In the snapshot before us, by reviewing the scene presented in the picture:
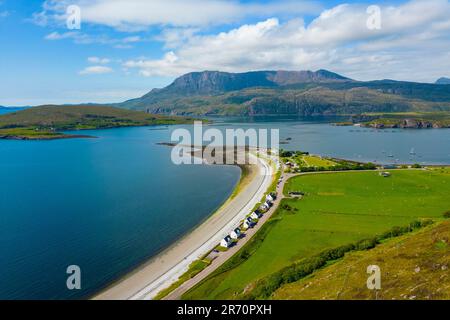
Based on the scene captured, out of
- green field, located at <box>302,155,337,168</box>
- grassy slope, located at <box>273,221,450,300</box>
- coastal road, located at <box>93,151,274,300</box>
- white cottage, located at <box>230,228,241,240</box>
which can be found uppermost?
green field, located at <box>302,155,337,168</box>

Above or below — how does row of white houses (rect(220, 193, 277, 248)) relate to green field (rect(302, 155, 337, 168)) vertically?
below

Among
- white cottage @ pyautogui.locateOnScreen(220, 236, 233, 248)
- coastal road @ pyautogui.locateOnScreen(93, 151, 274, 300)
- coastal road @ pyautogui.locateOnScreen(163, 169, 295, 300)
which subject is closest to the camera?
coastal road @ pyautogui.locateOnScreen(163, 169, 295, 300)

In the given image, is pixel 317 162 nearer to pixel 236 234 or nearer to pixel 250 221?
pixel 250 221

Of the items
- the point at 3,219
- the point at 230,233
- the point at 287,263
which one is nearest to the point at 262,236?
the point at 230,233

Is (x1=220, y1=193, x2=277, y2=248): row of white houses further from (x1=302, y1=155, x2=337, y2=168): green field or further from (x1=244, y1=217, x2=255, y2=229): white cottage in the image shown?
(x1=302, y1=155, x2=337, y2=168): green field

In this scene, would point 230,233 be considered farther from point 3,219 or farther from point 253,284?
point 3,219

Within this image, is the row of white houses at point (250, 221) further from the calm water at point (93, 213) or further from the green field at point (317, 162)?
the green field at point (317, 162)

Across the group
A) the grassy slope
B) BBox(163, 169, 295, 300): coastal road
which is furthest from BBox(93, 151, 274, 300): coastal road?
the grassy slope

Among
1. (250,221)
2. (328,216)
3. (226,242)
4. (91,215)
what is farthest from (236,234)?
(91,215)
